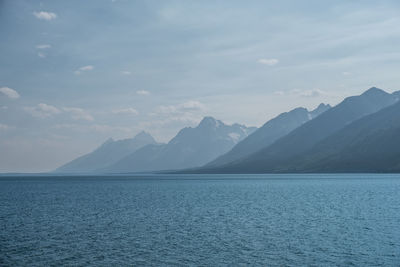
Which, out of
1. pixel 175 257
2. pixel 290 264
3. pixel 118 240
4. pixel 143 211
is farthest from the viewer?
pixel 143 211

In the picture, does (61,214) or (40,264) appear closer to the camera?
(40,264)

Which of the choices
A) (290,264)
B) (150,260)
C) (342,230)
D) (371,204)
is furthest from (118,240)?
(371,204)

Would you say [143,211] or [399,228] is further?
[143,211]

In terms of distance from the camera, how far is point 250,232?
66.4 meters

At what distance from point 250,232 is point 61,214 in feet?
157

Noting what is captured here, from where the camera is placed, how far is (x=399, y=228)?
2704 inches

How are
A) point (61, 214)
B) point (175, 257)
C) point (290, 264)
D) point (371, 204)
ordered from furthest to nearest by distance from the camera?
1. point (371, 204)
2. point (61, 214)
3. point (175, 257)
4. point (290, 264)

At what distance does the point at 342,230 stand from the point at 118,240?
120 ft

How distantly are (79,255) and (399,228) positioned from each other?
171 ft

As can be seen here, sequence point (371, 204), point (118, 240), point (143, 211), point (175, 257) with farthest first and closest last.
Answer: point (371, 204), point (143, 211), point (118, 240), point (175, 257)

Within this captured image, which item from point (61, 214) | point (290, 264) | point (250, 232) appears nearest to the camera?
point (290, 264)

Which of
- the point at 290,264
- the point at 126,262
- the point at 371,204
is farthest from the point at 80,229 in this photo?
the point at 371,204

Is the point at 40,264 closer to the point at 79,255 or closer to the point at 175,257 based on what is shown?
the point at 79,255

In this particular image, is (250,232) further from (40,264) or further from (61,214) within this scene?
(61,214)
